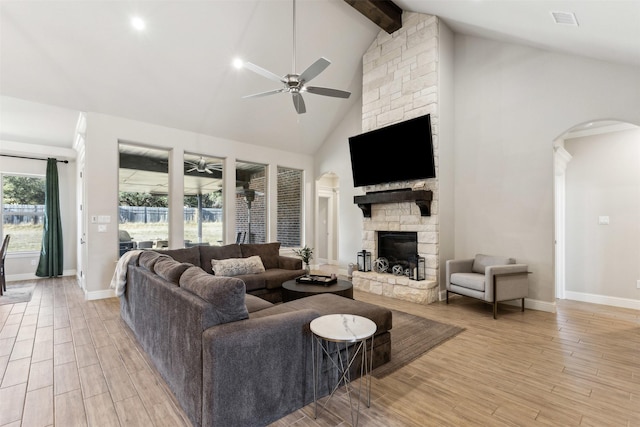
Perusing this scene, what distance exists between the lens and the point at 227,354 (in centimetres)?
164

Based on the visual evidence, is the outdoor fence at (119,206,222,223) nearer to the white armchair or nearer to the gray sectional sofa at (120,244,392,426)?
the gray sectional sofa at (120,244,392,426)

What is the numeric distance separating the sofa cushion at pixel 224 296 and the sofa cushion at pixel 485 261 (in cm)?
370

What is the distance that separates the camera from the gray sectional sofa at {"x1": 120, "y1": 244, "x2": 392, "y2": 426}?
1637 mm

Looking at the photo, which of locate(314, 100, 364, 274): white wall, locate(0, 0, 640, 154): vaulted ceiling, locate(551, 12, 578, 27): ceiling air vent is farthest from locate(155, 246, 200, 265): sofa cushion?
locate(551, 12, 578, 27): ceiling air vent

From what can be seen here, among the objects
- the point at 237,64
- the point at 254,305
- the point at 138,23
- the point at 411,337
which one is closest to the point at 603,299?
the point at 411,337

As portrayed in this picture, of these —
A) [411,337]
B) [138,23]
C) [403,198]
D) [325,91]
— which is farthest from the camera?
[403,198]

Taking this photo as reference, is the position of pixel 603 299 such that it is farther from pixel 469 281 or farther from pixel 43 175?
pixel 43 175

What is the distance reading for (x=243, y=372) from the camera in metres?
1.69

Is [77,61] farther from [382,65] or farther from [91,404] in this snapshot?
[382,65]

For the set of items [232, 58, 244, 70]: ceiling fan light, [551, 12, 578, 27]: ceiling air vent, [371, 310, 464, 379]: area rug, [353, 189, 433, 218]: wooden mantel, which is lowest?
[371, 310, 464, 379]: area rug

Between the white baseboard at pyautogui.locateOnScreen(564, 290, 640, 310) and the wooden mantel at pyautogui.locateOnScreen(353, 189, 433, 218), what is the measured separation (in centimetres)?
256

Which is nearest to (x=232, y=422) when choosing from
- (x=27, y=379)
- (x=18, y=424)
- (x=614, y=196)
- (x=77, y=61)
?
(x=18, y=424)

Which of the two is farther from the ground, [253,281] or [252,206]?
[252,206]

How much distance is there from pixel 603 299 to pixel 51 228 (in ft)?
32.9
